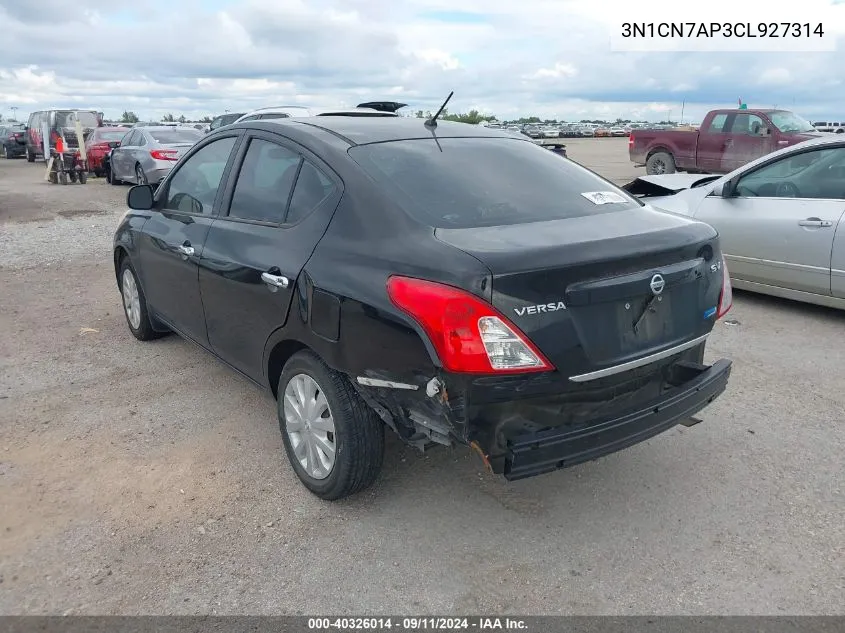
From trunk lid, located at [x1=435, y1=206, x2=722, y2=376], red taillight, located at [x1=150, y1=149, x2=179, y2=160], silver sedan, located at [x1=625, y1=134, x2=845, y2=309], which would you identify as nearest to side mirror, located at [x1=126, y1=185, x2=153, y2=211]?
trunk lid, located at [x1=435, y1=206, x2=722, y2=376]

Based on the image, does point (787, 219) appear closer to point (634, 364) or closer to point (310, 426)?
point (634, 364)

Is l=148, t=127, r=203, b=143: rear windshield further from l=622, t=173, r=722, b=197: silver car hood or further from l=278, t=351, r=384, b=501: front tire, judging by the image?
l=278, t=351, r=384, b=501: front tire

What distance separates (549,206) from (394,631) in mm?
1914

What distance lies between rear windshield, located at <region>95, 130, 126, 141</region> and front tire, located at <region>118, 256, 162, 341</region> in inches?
680

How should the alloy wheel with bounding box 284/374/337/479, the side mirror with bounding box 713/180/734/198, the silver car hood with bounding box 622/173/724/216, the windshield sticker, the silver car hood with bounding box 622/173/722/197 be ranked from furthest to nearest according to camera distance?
the silver car hood with bounding box 622/173/722/197 < the silver car hood with bounding box 622/173/724/216 < the side mirror with bounding box 713/180/734/198 < the windshield sticker < the alloy wheel with bounding box 284/374/337/479

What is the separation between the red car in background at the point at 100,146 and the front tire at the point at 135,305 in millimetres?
16619

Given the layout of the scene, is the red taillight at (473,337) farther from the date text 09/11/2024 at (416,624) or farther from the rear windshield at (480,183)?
the date text 09/11/2024 at (416,624)

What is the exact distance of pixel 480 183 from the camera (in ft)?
11.0

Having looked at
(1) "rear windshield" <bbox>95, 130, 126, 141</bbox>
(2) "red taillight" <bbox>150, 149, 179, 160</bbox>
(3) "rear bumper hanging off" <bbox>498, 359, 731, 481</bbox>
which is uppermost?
(1) "rear windshield" <bbox>95, 130, 126, 141</bbox>

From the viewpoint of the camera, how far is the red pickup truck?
14.4 m

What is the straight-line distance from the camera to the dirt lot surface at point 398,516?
2.68 meters

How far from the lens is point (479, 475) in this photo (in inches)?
140

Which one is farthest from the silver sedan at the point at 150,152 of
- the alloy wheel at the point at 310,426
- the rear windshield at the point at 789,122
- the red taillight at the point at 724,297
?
the red taillight at the point at 724,297

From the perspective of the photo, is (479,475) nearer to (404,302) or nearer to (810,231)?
(404,302)
